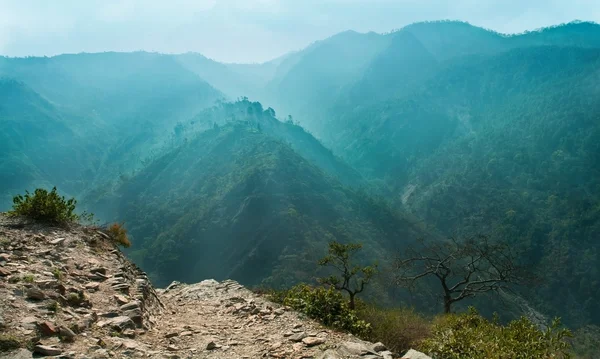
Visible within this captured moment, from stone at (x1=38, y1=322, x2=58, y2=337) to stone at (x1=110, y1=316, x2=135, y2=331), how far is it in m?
1.20

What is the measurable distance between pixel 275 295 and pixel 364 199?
327ft

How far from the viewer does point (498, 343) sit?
21.1 ft

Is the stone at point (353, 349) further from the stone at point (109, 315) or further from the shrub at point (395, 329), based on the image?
Result: the stone at point (109, 315)

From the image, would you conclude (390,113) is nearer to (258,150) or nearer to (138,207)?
(258,150)

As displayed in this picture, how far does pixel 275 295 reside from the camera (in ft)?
38.5

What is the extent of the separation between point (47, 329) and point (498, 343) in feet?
24.3

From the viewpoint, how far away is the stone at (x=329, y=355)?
21.4ft

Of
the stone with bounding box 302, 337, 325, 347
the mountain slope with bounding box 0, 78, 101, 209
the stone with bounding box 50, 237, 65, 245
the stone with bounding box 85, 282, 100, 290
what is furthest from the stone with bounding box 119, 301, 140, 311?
the mountain slope with bounding box 0, 78, 101, 209

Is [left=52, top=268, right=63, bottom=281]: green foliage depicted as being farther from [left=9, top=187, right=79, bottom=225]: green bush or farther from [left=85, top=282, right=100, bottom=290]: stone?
[left=9, top=187, right=79, bottom=225]: green bush

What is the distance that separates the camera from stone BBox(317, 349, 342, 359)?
6515mm

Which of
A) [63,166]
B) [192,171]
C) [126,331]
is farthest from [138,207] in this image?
[126,331]

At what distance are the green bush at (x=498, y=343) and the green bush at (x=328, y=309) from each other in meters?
1.62

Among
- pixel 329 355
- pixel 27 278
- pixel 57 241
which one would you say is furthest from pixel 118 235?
pixel 329 355

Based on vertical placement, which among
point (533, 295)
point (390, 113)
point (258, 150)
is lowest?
point (533, 295)
